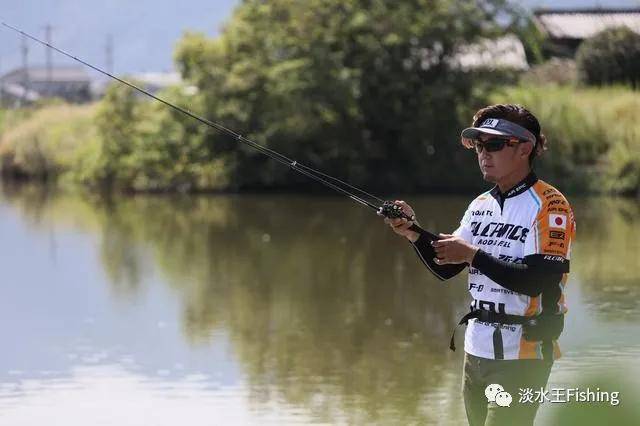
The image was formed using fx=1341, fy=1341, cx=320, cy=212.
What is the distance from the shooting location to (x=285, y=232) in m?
18.6

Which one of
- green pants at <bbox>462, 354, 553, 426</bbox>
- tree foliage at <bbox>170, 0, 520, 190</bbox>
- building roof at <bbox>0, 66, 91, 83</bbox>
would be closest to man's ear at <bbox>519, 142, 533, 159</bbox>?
green pants at <bbox>462, 354, 553, 426</bbox>

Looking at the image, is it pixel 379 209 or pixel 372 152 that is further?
pixel 372 152

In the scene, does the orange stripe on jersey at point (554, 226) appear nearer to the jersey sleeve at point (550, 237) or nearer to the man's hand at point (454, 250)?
the jersey sleeve at point (550, 237)

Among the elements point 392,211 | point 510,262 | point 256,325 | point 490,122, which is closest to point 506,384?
point 510,262

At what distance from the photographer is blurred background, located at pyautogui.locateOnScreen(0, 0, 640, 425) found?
760cm

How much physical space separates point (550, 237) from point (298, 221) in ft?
56.2

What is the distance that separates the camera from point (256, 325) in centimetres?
1009

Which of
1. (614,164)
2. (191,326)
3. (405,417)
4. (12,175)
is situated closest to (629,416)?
(405,417)

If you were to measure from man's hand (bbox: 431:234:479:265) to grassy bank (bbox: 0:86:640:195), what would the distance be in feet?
75.5

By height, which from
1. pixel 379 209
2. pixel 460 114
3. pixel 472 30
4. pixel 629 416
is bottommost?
pixel 629 416

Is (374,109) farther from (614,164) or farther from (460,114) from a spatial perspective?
(614,164)

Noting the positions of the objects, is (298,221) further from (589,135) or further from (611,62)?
(611,62)

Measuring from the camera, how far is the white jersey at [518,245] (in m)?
3.50

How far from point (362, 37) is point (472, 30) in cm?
247
